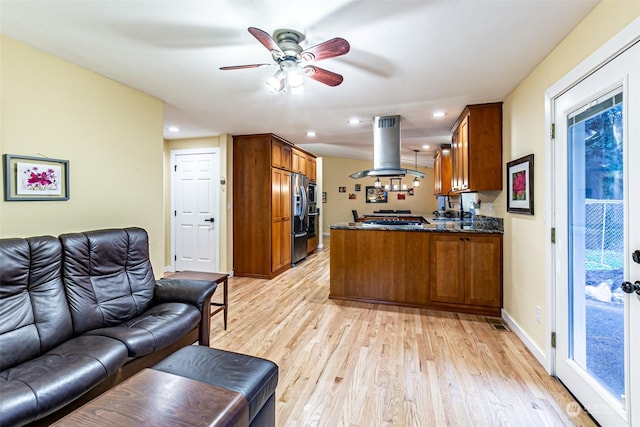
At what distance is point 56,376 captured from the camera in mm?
1331

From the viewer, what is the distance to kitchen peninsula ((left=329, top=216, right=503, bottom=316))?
10.2ft

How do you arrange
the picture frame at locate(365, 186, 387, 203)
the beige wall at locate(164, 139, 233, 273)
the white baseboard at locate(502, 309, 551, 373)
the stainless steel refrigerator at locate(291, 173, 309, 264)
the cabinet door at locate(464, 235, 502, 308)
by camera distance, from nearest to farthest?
the white baseboard at locate(502, 309, 551, 373) < the cabinet door at locate(464, 235, 502, 308) < the beige wall at locate(164, 139, 233, 273) < the stainless steel refrigerator at locate(291, 173, 309, 264) < the picture frame at locate(365, 186, 387, 203)

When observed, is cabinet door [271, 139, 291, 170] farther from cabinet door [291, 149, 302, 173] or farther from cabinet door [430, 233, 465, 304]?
cabinet door [430, 233, 465, 304]

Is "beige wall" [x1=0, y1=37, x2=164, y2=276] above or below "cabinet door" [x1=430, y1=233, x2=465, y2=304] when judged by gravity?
above

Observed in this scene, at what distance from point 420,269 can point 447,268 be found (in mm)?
286

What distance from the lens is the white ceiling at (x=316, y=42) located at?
164cm

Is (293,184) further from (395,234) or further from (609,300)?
(609,300)

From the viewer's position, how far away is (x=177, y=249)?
196 inches

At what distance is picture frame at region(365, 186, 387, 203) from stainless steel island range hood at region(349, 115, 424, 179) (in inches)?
270

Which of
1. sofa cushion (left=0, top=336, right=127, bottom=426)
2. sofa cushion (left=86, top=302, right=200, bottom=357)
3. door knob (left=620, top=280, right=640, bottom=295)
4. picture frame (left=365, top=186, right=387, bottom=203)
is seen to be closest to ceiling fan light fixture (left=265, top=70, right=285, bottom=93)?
sofa cushion (left=86, top=302, right=200, bottom=357)

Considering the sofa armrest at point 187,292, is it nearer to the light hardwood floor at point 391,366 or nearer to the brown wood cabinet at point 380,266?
the light hardwood floor at point 391,366

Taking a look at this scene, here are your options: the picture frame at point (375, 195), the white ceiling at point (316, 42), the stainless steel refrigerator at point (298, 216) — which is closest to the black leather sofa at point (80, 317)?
the white ceiling at point (316, 42)

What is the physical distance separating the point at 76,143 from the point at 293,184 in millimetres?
3466

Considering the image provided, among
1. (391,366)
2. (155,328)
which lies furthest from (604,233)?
(155,328)
